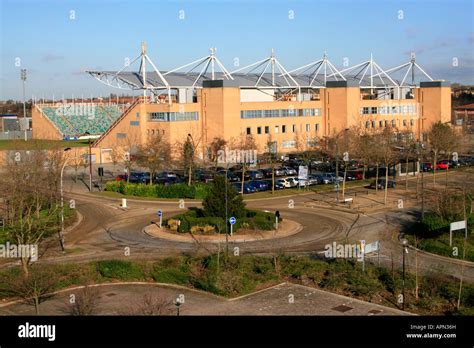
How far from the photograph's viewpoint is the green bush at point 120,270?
731 inches

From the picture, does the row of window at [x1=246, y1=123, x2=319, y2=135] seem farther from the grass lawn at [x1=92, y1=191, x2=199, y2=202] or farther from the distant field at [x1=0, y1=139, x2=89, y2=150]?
the grass lawn at [x1=92, y1=191, x2=199, y2=202]

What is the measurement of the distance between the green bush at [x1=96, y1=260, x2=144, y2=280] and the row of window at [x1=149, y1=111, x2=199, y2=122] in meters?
32.0

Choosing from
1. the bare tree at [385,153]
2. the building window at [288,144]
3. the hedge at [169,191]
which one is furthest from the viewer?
the building window at [288,144]

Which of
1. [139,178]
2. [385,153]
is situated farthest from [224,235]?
[139,178]

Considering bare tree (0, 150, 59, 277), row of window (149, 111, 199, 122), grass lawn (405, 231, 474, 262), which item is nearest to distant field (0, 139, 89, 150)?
bare tree (0, 150, 59, 277)

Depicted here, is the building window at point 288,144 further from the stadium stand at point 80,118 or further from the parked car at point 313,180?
the stadium stand at point 80,118

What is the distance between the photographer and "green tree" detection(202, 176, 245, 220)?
25.0 meters

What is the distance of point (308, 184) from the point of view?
3797 cm

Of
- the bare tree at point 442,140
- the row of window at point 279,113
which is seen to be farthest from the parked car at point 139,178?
the bare tree at point 442,140

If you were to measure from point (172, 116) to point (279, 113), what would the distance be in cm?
1096

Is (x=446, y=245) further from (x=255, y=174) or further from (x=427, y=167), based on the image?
(x=427, y=167)

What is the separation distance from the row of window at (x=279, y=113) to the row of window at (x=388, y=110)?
4847mm
